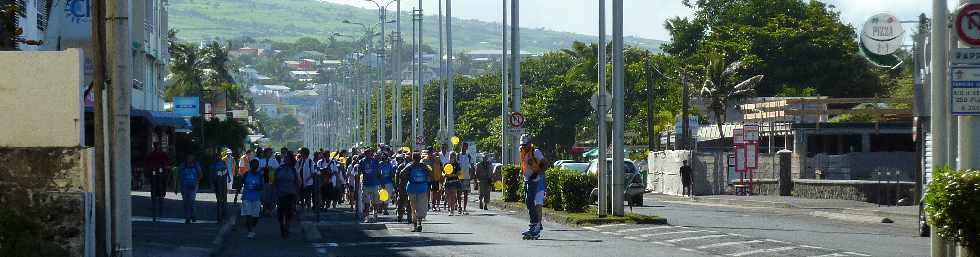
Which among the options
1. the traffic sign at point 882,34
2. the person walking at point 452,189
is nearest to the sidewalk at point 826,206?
the traffic sign at point 882,34

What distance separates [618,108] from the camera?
2964 cm

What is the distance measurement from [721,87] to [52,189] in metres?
70.0

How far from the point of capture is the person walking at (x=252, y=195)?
85.5 ft

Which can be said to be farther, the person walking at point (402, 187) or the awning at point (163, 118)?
the awning at point (163, 118)

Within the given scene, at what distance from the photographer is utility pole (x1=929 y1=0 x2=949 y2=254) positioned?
15789mm

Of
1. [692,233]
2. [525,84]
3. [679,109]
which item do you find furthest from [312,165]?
[525,84]

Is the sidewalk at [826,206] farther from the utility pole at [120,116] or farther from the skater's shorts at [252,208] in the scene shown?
the utility pole at [120,116]

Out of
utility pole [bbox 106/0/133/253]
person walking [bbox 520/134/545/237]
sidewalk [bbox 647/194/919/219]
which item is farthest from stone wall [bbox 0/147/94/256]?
sidewalk [bbox 647/194/919/219]

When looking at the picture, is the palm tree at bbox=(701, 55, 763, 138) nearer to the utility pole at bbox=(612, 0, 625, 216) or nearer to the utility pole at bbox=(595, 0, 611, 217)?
the utility pole at bbox=(595, 0, 611, 217)

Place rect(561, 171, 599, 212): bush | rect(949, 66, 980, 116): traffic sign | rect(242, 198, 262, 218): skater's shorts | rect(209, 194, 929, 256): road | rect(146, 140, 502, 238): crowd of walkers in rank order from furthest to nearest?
1. rect(561, 171, 599, 212): bush
2. rect(146, 140, 502, 238): crowd of walkers
3. rect(242, 198, 262, 218): skater's shorts
4. rect(209, 194, 929, 256): road
5. rect(949, 66, 980, 116): traffic sign

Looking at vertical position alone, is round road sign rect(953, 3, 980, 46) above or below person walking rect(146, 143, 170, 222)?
above

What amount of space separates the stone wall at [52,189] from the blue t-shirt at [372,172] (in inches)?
608

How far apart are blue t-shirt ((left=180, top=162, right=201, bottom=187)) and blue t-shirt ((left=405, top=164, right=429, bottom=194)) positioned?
5166 mm

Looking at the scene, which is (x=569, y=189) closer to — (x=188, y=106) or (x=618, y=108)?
(x=618, y=108)
